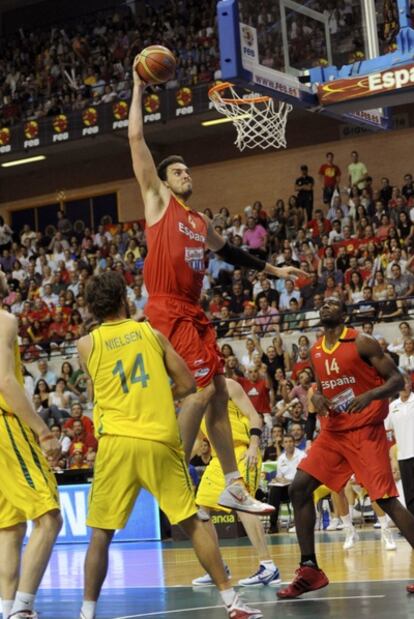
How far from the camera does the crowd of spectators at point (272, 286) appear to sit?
18297 mm

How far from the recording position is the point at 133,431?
251 inches

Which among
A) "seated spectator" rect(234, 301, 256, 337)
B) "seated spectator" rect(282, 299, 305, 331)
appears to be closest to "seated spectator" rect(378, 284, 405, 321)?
"seated spectator" rect(282, 299, 305, 331)

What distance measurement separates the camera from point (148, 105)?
26.3 meters

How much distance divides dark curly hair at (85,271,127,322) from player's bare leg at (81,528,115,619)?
4.27ft

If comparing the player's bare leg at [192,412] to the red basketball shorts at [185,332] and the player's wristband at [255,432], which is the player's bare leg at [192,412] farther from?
the player's wristband at [255,432]

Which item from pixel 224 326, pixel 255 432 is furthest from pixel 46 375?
pixel 255 432

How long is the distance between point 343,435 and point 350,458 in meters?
0.19

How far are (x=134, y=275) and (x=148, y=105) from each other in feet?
16.1

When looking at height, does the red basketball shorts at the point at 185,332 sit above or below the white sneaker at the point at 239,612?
above

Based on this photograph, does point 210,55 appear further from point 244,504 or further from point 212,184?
point 244,504

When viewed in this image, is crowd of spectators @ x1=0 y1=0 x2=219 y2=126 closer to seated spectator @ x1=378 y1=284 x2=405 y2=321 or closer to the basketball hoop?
seated spectator @ x1=378 y1=284 x2=405 y2=321

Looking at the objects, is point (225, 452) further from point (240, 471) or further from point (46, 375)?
point (46, 375)

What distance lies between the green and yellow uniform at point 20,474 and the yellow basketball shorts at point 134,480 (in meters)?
0.36

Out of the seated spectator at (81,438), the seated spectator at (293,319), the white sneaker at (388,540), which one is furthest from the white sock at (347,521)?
the seated spectator at (293,319)
